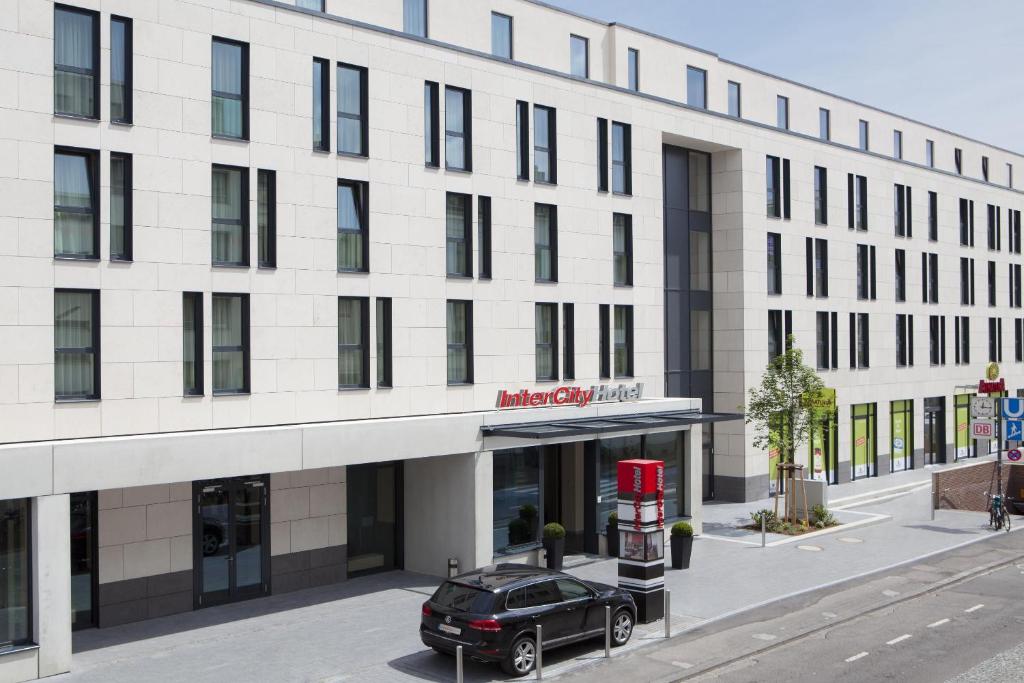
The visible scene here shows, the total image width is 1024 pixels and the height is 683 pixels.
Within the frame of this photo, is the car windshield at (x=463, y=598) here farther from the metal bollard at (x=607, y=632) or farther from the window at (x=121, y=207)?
the window at (x=121, y=207)

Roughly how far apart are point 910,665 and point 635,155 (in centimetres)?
1749

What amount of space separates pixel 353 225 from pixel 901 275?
30.3 meters

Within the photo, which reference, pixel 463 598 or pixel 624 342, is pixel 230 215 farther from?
pixel 624 342

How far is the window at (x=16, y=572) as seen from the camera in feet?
54.4

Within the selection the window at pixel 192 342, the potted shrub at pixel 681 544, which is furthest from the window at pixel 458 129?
the potted shrub at pixel 681 544

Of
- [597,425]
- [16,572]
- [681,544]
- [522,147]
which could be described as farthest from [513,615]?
[522,147]

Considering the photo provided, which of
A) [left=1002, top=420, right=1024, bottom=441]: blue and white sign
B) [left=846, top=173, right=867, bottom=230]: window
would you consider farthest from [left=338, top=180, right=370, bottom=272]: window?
[left=846, top=173, right=867, bottom=230]: window

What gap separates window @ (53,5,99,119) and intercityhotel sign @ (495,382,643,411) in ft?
39.0

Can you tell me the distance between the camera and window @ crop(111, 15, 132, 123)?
1925cm

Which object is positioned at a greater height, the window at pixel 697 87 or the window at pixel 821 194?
the window at pixel 697 87

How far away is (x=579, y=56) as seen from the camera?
30625 mm

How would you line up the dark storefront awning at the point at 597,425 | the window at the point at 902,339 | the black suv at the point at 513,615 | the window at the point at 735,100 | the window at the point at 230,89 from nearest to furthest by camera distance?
the black suv at the point at 513,615 < the window at the point at 230,89 < the dark storefront awning at the point at 597,425 < the window at the point at 735,100 < the window at the point at 902,339

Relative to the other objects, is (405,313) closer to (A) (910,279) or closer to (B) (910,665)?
(B) (910,665)

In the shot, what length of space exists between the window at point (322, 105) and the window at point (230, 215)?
82.5 inches
